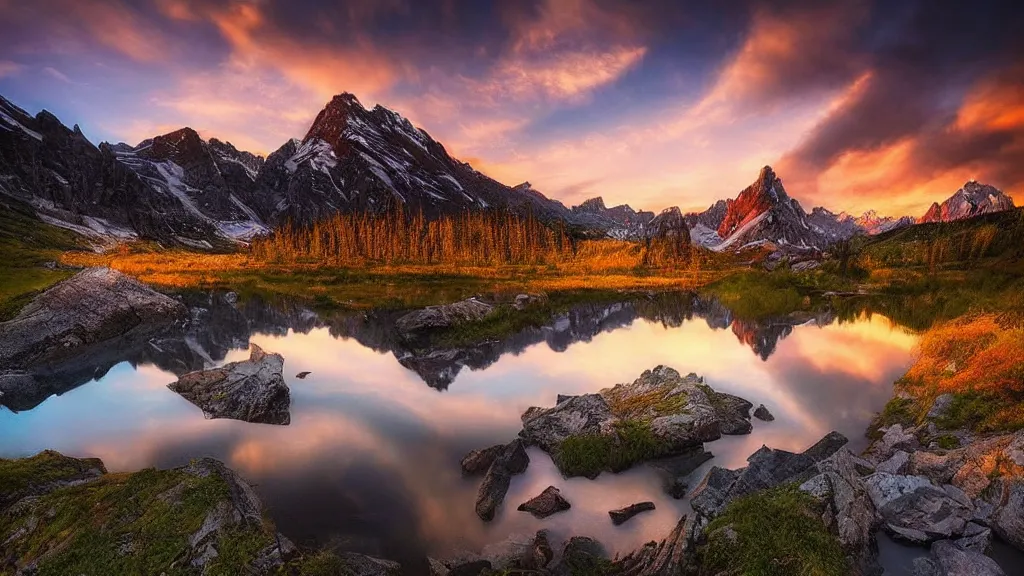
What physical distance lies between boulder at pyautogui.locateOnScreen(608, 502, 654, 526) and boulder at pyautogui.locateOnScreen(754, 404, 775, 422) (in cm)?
886

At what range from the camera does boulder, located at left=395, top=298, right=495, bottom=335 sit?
32688 mm

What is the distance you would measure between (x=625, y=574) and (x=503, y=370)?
53.3 ft

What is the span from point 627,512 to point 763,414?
9.93 meters

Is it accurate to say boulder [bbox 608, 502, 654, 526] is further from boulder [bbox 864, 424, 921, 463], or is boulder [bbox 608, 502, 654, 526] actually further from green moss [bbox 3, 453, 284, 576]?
green moss [bbox 3, 453, 284, 576]

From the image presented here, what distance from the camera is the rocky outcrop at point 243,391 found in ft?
58.1

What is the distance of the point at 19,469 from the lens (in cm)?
1087

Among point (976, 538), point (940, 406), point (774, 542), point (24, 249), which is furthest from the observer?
point (24, 249)

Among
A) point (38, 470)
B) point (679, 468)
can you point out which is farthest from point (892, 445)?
point (38, 470)

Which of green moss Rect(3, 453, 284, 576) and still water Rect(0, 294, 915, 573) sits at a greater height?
green moss Rect(3, 453, 284, 576)

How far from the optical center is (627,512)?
1192cm

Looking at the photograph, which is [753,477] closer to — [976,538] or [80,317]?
[976,538]

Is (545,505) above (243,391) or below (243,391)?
below

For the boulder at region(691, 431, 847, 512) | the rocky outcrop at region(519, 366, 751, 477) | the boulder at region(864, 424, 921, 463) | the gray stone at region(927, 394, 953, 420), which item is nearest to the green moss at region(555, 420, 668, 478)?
the rocky outcrop at region(519, 366, 751, 477)

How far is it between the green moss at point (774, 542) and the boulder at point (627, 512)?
10.6ft
